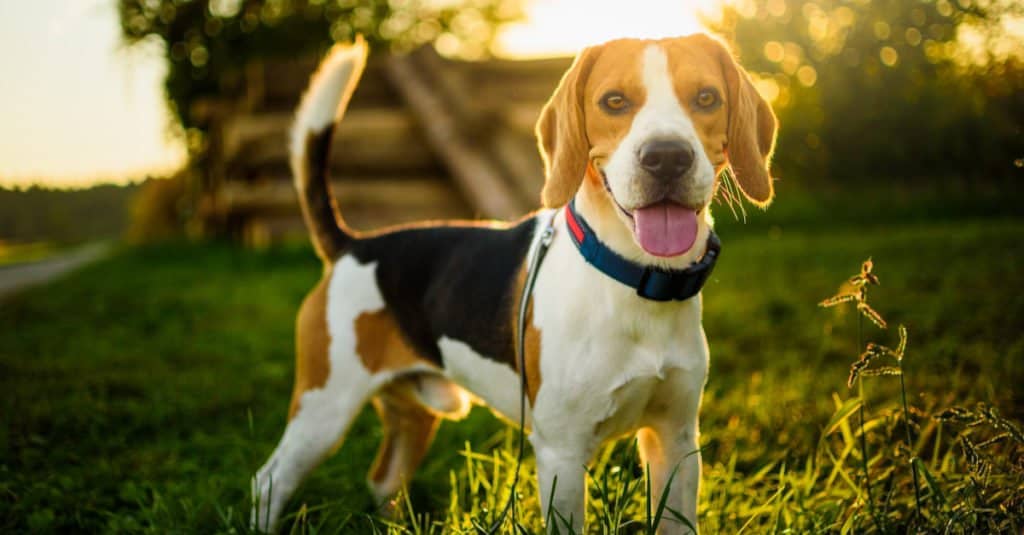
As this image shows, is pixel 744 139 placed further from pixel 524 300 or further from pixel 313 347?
pixel 313 347

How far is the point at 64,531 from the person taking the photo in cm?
293

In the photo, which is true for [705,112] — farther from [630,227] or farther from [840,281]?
[840,281]

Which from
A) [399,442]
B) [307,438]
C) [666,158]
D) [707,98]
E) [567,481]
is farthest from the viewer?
[399,442]

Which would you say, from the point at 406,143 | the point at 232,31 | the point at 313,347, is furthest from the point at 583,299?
the point at 232,31

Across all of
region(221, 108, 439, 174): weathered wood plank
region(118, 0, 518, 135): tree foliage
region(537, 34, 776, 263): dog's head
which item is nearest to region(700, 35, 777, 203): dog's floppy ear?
region(537, 34, 776, 263): dog's head

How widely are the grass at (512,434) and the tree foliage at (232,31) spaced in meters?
5.33

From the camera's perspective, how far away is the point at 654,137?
2.01 metres

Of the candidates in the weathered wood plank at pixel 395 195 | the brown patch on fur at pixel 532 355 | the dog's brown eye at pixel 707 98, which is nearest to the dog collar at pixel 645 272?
the brown patch on fur at pixel 532 355

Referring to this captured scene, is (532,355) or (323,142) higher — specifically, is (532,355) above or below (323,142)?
below

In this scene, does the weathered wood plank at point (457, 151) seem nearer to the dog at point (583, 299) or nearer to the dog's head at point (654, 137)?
the dog at point (583, 299)

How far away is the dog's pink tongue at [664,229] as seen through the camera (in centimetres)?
208

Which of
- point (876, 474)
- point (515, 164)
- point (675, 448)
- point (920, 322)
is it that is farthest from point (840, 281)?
point (675, 448)

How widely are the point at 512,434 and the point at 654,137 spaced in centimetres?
206

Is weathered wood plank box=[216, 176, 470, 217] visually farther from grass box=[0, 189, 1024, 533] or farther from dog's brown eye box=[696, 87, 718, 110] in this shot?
dog's brown eye box=[696, 87, 718, 110]
